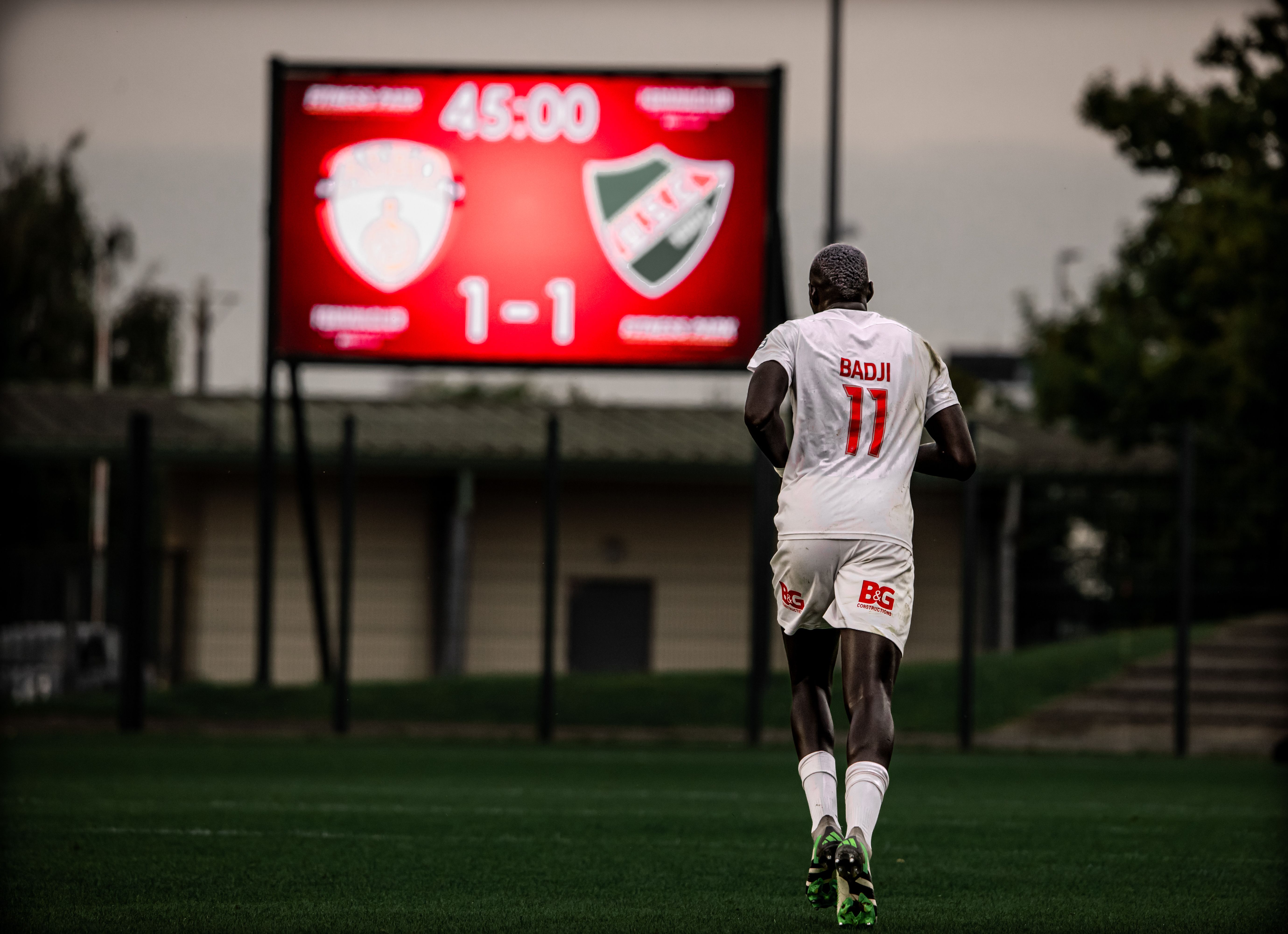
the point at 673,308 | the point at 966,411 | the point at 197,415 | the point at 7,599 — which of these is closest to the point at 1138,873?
the point at 673,308

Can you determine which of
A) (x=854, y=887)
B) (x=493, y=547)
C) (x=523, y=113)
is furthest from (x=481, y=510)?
(x=854, y=887)

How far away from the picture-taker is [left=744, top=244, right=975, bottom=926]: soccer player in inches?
181

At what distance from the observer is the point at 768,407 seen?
461cm

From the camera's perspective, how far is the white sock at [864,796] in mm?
4398

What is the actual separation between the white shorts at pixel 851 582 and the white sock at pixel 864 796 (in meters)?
0.35

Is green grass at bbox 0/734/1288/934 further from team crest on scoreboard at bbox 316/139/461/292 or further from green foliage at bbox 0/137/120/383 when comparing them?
green foliage at bbox 0/137/120/383

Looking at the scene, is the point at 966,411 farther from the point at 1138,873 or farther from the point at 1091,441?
the point at 1138,873

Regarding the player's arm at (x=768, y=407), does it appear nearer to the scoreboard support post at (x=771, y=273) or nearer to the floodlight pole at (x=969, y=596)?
the scoreboard support post at (x=771, y=273)

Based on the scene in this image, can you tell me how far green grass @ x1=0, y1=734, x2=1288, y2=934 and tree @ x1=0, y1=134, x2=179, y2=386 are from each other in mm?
19032

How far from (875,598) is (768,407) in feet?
1.88

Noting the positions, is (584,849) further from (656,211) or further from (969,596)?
(656,211)

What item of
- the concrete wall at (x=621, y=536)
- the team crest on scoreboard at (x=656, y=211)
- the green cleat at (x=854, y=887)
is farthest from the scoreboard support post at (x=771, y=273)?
the green cleat at (x=854, y=887)

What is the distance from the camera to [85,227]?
31.3 meters

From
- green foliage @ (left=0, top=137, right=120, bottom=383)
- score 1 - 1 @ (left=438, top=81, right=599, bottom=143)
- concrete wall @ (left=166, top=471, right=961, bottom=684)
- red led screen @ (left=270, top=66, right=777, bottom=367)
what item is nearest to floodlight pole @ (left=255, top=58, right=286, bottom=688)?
red led screen @ (left=270, top=66, right=777, bottom=367)
